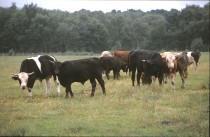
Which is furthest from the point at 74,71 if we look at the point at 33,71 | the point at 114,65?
the point at 114,65

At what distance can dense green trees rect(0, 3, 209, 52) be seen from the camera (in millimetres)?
10391

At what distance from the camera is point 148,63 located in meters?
18.3

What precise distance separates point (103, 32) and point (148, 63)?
60.1 metres

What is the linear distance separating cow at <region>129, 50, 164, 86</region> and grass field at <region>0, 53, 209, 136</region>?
1.99 m

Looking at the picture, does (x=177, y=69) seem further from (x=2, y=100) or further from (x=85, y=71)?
(x=2, y=100)

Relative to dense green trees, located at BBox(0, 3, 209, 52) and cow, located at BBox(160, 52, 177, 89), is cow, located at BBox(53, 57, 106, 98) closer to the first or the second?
dense green trees, located at BBox(0, 3, 209, 52)

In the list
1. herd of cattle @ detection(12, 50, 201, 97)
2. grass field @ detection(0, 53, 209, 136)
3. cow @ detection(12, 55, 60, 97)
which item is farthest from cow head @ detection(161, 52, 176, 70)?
cow @ detection(12, 55, 60, 97)

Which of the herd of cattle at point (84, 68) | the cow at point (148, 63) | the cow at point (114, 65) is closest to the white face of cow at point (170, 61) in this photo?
the herd of cattle at point (84, 68)

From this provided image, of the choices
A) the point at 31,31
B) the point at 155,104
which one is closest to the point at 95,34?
the point at 31,31

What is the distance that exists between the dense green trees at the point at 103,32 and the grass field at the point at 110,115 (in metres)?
2.18

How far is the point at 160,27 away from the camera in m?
13.3

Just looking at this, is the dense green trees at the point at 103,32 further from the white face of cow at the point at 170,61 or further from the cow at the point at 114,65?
the cow at the point at 114,65

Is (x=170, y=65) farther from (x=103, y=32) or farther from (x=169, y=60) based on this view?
(x=103, y=32)

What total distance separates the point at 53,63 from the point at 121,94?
137 inches
